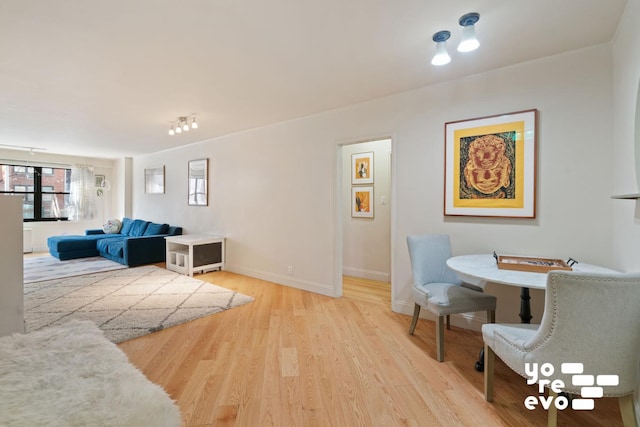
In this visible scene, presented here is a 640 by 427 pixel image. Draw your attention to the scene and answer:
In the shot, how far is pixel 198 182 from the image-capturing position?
5422mm

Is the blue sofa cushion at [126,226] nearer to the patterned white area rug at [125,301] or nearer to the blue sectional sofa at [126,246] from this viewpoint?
the blue sectional sofa at [126,246]

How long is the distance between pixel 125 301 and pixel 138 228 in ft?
10.9

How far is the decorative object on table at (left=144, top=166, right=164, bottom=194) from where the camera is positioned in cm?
629

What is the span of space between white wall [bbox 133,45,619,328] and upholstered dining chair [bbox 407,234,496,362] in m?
0.27

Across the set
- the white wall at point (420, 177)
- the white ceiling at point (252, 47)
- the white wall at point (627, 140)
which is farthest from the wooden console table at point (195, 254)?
the white wall at point (627, 140)

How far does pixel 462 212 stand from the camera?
105 inches

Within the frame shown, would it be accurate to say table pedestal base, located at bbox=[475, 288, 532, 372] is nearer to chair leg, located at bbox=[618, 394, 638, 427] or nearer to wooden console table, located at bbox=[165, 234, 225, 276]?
chair leg, located at bbox=[618, 394, 638, 427]

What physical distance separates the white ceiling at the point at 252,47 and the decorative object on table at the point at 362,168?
120 centimetres

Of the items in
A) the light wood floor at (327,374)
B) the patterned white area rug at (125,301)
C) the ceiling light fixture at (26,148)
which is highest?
the ceiling light fixture at (26,148)

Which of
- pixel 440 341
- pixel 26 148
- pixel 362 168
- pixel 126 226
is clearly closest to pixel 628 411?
pixel 440 341

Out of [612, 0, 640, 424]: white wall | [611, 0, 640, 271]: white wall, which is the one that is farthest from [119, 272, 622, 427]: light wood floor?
[611, 0, 640, 271]: white wall

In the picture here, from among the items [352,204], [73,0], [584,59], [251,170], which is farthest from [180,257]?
[584,59]

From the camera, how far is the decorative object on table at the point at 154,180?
6.29m

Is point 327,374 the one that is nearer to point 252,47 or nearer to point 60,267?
point 252,47
